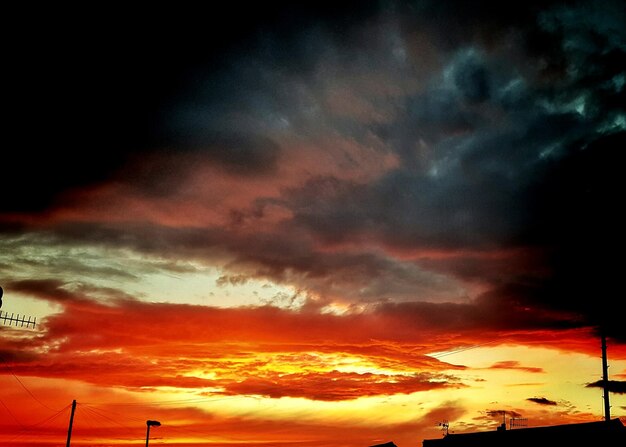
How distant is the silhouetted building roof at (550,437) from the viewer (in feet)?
135

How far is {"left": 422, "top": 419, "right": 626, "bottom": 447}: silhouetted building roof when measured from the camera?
41.2 metres

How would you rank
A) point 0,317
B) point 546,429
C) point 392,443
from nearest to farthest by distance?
point 0,317
point 546,429
point 392,443

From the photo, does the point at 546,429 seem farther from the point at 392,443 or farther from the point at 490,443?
the point at 392,443

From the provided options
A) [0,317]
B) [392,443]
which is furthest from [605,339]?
[0,317]

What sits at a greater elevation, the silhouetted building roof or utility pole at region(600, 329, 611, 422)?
utility pole at region(600, 329, 611, 422)

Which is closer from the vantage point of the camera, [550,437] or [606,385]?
[606,385]

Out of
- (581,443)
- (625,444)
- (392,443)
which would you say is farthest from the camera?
(392,443)

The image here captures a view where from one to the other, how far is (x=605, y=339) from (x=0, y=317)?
46.5 metres

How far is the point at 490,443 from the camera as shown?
5019 cm

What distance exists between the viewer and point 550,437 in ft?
148

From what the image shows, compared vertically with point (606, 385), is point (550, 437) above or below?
below

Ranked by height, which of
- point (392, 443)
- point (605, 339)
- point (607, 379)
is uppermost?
point (605, 339)

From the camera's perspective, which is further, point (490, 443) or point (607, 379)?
point (490, 443)

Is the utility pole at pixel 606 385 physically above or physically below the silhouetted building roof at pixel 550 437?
above
